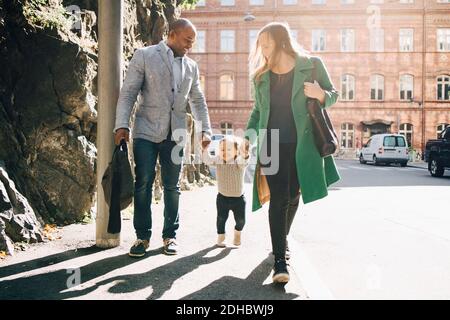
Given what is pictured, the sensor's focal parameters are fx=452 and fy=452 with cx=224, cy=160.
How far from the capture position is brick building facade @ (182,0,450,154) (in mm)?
37406

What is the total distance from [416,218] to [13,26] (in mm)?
6038

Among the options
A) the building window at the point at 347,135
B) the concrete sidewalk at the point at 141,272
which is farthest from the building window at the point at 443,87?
the concrete sidewalk at the point at 141,272

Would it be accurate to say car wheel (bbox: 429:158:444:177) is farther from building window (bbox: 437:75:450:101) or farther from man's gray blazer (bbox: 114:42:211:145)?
building window (bbox: 437:75:450:101)

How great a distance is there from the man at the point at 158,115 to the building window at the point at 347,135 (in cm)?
3502

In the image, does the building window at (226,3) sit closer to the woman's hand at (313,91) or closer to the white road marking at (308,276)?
the white road marking at (308,276)

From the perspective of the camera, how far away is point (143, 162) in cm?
414

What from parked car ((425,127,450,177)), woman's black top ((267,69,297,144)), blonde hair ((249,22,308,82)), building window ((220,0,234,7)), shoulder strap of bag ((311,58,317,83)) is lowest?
parked car ((425,127,450,177))

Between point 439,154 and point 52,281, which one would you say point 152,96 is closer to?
point 52,281

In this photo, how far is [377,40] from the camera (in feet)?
124

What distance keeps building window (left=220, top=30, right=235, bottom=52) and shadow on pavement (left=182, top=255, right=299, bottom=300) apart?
123 ft

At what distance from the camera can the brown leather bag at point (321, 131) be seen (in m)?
3.55

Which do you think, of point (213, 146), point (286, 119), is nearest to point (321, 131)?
point (286, 119)

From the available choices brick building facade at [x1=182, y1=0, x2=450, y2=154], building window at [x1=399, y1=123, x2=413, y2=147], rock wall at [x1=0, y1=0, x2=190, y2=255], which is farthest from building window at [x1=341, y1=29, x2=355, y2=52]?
rock wall at [x1=0, y1=0, x2=190, y2=255]

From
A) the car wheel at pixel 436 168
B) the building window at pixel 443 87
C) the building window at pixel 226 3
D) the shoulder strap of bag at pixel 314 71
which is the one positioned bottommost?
the car wheel at pixel 436 168
